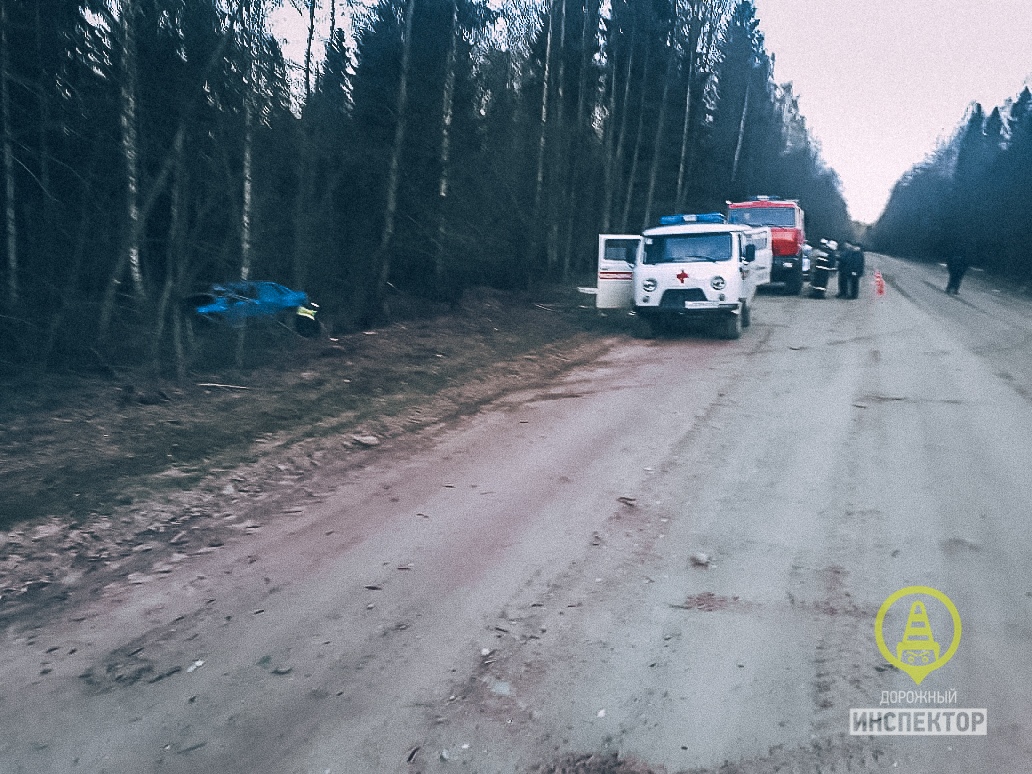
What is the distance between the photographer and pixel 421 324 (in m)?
17.4

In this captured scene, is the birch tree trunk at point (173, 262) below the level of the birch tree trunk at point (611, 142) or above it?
below

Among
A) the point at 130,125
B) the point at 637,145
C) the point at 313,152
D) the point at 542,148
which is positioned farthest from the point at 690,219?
the point at 637,145

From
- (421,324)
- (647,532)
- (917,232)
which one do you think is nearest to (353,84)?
(421,324)

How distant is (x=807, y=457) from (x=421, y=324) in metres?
10.7

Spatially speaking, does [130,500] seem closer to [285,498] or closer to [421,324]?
[285,498]

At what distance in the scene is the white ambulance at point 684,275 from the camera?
15.7 m

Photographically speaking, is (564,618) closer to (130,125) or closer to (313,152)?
(130,125)

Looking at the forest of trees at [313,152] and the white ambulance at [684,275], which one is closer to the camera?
Result: the forest of trees at [313,152]

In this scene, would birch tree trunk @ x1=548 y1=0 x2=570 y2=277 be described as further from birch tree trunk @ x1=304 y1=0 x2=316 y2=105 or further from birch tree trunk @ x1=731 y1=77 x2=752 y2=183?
birch tree trunk @ x1=731 y1=77 x2=752 y2=183

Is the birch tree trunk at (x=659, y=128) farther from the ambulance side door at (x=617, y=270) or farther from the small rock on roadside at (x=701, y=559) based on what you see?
the small rock on roadside at (x=701, y=559)

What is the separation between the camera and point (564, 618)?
191 inches

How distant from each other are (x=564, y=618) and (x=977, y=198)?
65.7 metres

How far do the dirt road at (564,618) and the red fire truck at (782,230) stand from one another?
59.7 ft

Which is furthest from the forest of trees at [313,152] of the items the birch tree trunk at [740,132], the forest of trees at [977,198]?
the forest of trees at [977,198]
